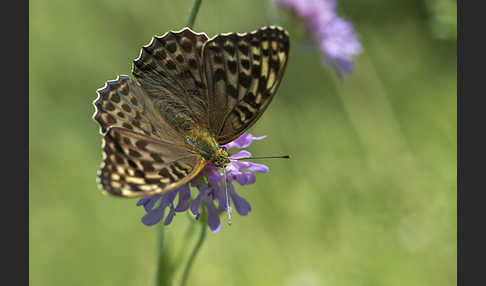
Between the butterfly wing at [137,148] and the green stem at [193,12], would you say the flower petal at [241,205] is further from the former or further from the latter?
the green stem at [193,12]

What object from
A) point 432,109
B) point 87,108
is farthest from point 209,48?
point 432,109

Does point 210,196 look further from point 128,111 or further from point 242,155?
point 128,111

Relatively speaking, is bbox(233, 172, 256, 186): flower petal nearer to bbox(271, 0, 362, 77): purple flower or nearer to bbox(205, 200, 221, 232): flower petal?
bbox(205, 200, 221, 232): flower petal

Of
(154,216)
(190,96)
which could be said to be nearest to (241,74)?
(190,96)

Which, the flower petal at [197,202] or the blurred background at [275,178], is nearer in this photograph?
the flower petal at [197,202]

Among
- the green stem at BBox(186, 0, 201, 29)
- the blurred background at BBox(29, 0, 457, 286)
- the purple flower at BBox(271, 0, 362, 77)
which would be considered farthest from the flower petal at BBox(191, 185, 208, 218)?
the purple flower at BBox(271, 0, 362, 77)

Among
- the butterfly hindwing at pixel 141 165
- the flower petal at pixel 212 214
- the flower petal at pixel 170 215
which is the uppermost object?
the butterfly hindwing at pixel 141 165

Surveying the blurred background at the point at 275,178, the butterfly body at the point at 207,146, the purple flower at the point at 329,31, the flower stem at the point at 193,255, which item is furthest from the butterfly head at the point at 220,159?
the purple flower at the point at 329,31
